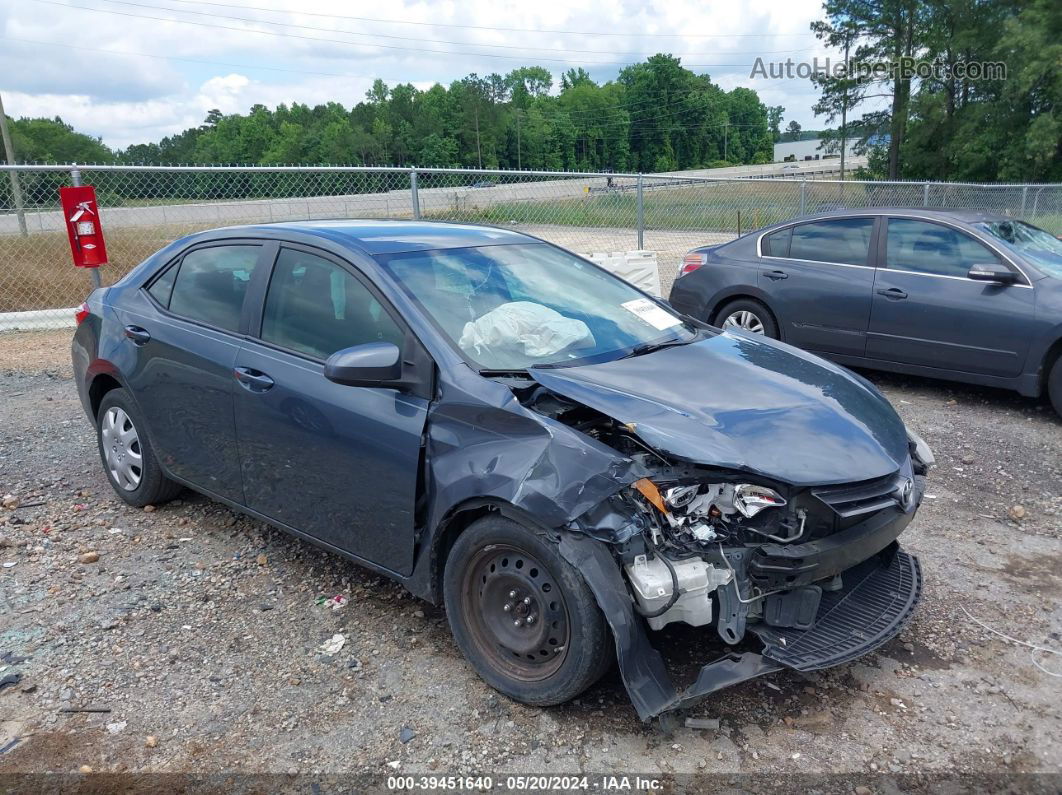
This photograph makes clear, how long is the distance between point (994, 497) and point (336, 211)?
8847mm

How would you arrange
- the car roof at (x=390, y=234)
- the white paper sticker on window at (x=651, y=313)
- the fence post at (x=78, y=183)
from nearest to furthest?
the car roof at (x=390, y=234) < the white paper sticker on window at (x=651, y=313) < the fence post at (x=78, y=183)

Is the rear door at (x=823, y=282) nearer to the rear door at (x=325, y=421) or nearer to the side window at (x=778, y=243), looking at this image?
the side window at (x=778, y=243)

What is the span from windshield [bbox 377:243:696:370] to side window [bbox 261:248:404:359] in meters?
0.18

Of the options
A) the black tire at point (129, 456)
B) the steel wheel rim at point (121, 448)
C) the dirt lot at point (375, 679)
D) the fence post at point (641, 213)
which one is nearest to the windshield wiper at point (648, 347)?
the dirt lot at point (375, 679)

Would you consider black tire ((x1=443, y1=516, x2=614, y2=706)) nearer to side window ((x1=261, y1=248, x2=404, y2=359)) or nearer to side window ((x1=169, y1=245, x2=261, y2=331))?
side window ((x1=261, y1=248, x2=404, y2=359))

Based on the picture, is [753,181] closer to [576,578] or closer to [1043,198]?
[1043,198]

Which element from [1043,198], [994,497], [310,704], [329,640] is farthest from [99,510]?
[1043,198]

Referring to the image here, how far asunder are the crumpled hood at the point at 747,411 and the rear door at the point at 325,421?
0.68m

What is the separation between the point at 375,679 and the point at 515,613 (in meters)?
0.70

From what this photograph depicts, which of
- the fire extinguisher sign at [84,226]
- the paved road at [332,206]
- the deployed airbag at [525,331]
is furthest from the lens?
the paved road at [332,206]

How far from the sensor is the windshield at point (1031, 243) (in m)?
6.46

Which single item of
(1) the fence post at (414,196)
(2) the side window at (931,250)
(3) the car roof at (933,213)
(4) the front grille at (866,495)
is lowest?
(4) the front grille at (866,495)

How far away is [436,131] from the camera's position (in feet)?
259

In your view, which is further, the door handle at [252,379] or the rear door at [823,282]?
the rear door at [823,282]
